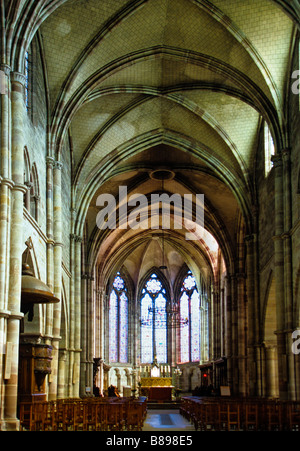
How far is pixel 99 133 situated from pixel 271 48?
1095 cm

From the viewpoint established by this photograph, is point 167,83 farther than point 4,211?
Yes

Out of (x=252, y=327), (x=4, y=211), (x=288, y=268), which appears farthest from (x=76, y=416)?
(x=252, y=327)

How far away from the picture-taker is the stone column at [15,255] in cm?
1645

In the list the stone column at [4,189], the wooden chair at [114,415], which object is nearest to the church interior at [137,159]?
the stone column at [4,189]

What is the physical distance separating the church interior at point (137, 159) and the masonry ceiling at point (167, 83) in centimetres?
6

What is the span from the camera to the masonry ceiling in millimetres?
24344

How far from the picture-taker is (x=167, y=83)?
3103 cm

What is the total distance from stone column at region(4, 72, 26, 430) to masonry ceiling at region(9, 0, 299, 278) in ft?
11.6

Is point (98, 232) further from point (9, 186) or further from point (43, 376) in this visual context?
point (9, 186)

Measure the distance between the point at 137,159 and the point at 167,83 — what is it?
7.83 m

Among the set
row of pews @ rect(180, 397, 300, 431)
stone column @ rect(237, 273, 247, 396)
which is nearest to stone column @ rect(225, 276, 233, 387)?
stone column @ rect(237, 273, 247, 396)

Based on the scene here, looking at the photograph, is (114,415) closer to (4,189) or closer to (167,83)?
(4,189)

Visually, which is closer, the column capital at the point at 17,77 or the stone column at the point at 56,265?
the column capital at the point at 17,77

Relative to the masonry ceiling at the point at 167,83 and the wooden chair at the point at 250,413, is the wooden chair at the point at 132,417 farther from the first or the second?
the masonry ceiling at the point at 167,83
